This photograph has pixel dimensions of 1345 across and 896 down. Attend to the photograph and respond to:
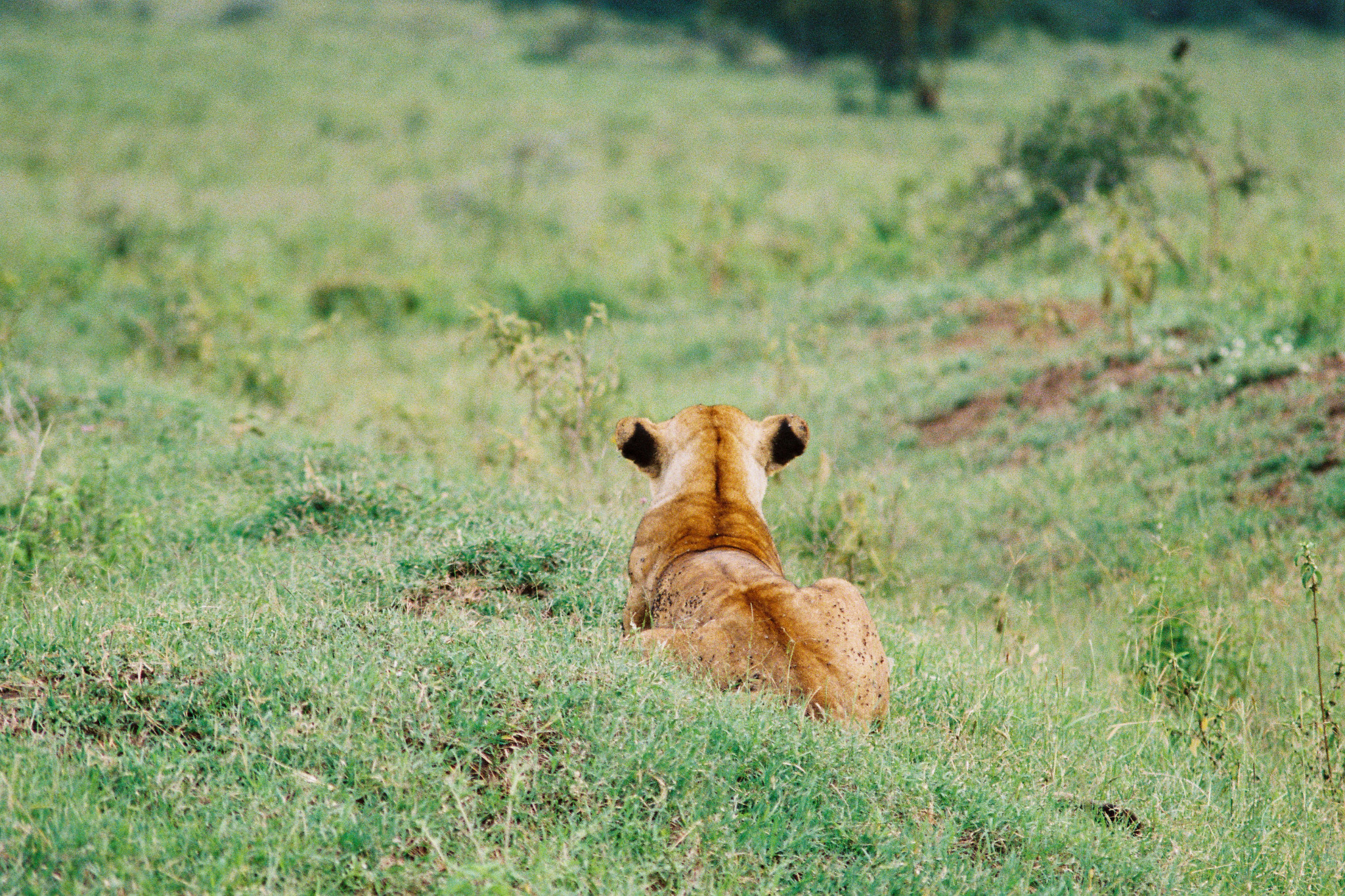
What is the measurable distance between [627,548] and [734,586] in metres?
1.34

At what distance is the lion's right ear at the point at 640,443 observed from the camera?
4.49m

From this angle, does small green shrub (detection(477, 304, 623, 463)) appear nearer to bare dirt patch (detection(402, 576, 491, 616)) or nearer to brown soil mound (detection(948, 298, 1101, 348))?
bare dirt patch (detection(402, 576, 491, 616))

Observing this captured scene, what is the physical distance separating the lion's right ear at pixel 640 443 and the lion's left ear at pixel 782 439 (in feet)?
1.42

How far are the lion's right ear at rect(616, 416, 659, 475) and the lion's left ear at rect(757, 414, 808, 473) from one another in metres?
0.43

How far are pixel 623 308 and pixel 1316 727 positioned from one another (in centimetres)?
1048

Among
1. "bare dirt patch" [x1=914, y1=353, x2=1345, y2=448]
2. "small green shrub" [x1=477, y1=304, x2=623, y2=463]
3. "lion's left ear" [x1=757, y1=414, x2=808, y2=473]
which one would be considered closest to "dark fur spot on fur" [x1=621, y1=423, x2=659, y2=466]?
"lion's left ear" [x1=757, y1=414, x2=808, y2=473]

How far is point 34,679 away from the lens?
3145 mm

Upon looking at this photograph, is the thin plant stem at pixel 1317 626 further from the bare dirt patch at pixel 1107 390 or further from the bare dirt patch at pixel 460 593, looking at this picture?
the bare dirt patch at pixel 1107 390

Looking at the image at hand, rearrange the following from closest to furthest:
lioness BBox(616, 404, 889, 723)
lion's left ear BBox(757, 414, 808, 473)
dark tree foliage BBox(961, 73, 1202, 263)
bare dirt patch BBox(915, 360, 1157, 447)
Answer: lioness BBox(616, 404, 889, 723)
lion's left ear BBox(757, 414, 808, 473)
bare dirt patch BBox(915, 360, 1157, 447)
dark tree foliage BBox(961, 73, 1202, 263)

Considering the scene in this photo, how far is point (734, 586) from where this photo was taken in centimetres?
375

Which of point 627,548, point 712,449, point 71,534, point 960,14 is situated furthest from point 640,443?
point 960,14

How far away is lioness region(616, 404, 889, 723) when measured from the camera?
11.7 feet

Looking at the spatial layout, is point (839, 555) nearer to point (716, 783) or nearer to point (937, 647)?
point (937, 647)

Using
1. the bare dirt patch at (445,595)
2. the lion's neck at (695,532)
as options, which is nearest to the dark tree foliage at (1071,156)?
the lion's neck at (695,532)
